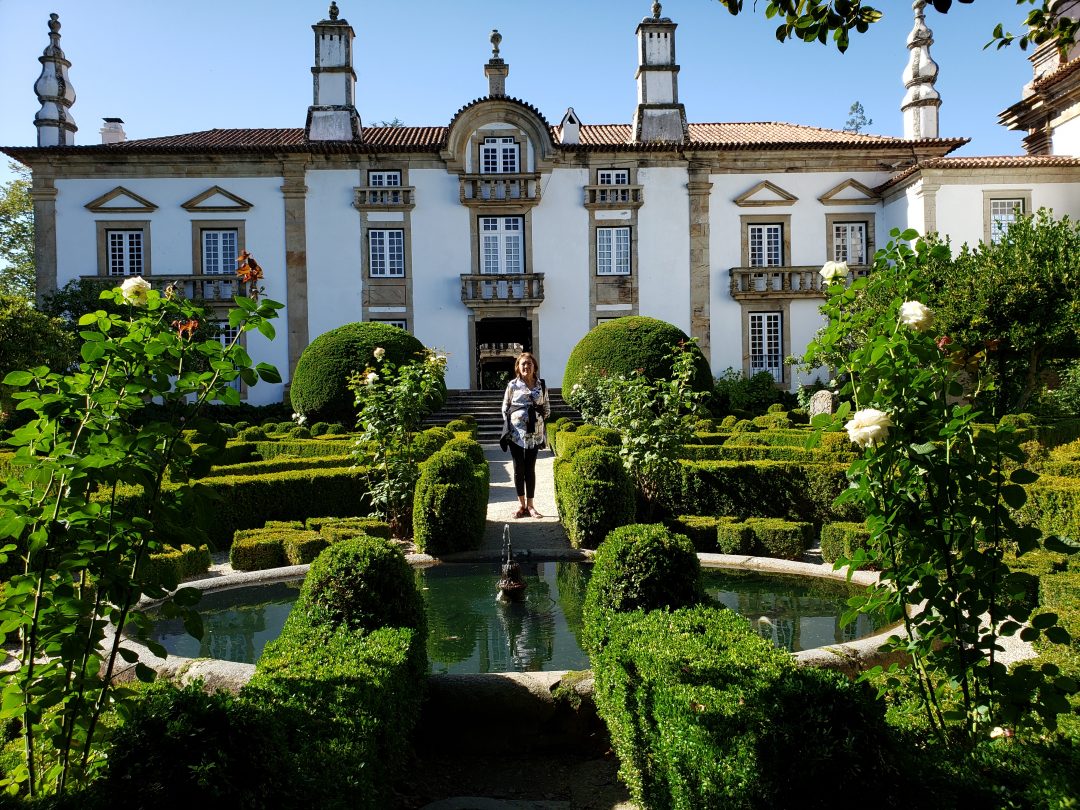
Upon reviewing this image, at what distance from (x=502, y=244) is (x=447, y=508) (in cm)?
1674

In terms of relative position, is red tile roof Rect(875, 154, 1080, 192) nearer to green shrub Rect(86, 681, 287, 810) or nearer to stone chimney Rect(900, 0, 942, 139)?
stone chimney Rect(900, 0, 942, 139)

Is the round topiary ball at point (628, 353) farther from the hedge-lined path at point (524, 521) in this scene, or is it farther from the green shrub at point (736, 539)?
the green shrub at point (736, 539)

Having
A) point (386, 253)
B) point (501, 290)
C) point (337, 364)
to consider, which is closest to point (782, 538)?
point (337, 364)

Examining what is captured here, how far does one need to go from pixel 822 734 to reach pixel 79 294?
74.2 ft

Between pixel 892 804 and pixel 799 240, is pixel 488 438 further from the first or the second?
pixel 892 804

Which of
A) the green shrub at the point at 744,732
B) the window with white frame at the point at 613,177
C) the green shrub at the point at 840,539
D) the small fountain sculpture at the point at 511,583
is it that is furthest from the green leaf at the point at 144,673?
the window with white frame at the point at 613,177

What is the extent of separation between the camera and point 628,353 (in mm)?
18234

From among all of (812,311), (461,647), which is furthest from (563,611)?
(812,311)

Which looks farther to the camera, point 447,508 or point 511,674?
point 447,508

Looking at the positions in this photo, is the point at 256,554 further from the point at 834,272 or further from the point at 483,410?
the point at 483,410

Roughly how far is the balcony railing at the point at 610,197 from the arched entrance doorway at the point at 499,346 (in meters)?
3.84

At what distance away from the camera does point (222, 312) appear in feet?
71.8

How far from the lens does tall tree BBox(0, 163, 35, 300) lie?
3036 centimetres

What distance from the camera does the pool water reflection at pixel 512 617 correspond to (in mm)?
4438
